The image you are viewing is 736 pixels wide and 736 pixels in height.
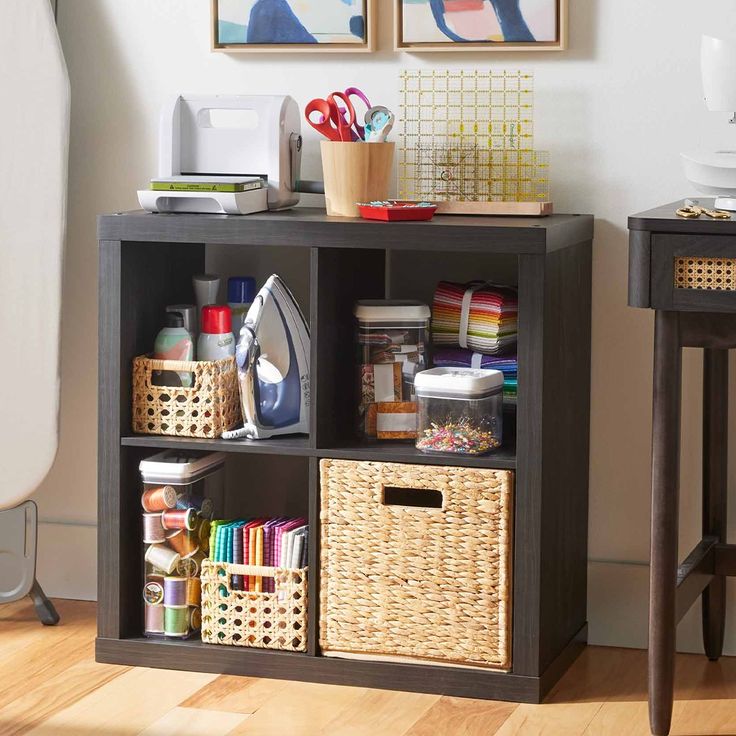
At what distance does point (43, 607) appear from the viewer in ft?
8.37

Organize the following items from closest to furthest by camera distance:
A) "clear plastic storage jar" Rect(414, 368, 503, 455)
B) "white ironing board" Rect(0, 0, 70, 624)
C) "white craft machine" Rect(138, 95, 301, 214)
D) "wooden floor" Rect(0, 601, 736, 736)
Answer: "wooden floor" Rect(0, 601, 736, 736) < "clear plastic storage jar" Rect(414, 368, 503, 455) < "white craft machine" Rect(138, 95, 301, 214) < "white ironing board" Rect(0, 0, 70, 624)

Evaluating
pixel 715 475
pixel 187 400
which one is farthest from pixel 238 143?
Answer: pixel 715 475

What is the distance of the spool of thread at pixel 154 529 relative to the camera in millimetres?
2299

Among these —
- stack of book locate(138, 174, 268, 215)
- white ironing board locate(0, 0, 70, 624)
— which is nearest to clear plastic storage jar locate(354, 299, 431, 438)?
stack of book locate(138, 174, 268, 215)

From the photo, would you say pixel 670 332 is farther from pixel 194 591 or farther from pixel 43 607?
pixel 43 607

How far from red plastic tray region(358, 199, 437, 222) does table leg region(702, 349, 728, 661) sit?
1.85 ft

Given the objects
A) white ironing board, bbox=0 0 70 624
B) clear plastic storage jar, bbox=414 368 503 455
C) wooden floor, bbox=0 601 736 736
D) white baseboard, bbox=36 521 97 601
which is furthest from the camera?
white baseboard, bbox=36 521 97 601

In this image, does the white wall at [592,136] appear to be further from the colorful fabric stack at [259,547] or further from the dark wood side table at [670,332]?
the colorful fabric stack at [259,547]

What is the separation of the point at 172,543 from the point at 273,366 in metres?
0.37

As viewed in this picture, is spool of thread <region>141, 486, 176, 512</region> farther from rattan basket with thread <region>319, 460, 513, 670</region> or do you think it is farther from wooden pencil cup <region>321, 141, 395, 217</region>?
wooden pencil cup <region>321, 141, 395, 217</region>

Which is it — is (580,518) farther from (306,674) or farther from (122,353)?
(122,353)

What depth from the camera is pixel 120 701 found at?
2.15 meters

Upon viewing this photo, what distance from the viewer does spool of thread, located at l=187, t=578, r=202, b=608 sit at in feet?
7.56

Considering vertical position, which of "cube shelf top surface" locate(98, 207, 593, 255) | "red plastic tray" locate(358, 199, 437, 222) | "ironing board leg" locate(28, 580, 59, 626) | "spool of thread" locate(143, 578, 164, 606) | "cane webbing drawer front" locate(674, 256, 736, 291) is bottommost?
"ironing board leg" locate(28, 580, 59, 626)
